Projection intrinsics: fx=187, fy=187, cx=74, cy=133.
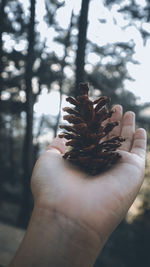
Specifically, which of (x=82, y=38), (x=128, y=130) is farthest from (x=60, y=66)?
(x=128, y=130)

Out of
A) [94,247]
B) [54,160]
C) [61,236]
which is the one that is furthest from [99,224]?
[54,160]

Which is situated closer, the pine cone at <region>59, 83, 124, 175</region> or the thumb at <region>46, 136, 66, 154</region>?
the pine cone at <region>59, 83, 124, 175</region>

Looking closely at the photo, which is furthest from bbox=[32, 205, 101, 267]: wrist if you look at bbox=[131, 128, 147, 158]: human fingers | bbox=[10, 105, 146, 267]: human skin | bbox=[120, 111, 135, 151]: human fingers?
bbox=[120, 111, 135, 151]: human fingers

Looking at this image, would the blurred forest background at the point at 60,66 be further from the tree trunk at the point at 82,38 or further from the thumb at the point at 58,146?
the thumb at the point at 58,146

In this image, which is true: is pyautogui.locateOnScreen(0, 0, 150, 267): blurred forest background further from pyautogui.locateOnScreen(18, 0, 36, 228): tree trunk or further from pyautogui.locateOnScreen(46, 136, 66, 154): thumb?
pyautogui.locateOnScreen(46, 136, 66, 154): thumb

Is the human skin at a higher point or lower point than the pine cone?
lower

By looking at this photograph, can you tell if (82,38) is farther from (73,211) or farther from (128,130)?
(73,211)
